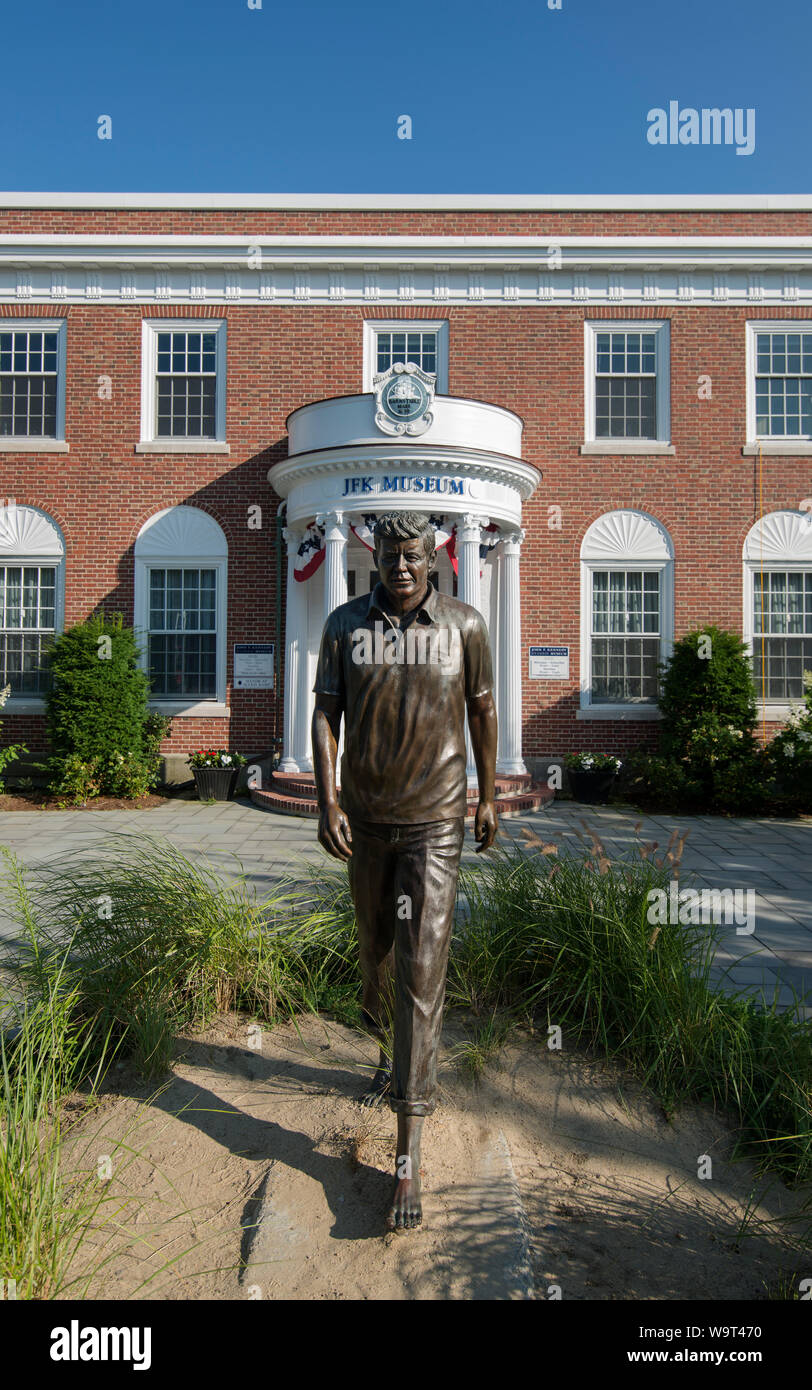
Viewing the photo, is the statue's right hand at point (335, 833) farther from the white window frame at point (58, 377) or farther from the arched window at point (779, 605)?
the white window frame at point (58, 377)

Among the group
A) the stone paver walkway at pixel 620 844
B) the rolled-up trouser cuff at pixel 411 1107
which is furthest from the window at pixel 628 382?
the rolled-up trouser cuff at pixel 411 1107

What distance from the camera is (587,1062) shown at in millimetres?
3609

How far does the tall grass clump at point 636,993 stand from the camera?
320 cm

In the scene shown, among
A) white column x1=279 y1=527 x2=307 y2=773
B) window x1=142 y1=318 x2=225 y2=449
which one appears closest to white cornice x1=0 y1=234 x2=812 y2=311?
window x1=142 y1=318 x2=225 y2=449

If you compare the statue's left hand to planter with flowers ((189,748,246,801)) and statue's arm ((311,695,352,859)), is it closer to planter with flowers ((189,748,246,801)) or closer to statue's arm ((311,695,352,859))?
statue's arm ((311,695,352,859))

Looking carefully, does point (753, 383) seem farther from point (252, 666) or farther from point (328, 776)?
point (328, 776)

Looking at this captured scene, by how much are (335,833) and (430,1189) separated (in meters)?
1.29

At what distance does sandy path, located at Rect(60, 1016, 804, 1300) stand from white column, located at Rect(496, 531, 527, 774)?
8321 mm

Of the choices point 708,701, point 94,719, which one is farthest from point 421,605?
point 94,719

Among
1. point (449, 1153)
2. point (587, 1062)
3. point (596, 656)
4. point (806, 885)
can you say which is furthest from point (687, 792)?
point (449, 1153)

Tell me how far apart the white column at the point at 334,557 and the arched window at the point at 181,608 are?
289 cm

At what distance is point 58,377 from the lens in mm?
13641
